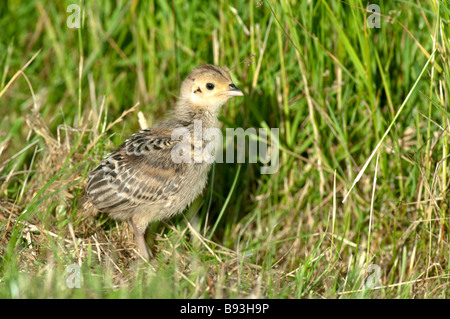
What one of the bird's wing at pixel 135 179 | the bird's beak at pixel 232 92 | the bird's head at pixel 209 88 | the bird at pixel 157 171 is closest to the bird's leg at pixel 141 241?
the bird at pixel 157 171

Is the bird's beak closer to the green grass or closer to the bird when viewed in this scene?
the bird

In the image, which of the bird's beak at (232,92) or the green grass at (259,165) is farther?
the bird's beak at (232,92)

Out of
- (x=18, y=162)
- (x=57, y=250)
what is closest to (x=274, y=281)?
(x=57, y=250)

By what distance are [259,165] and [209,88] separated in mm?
1092

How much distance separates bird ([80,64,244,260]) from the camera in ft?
10.9

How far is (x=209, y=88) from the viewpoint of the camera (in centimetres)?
356

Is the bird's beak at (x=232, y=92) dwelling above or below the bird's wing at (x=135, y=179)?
above

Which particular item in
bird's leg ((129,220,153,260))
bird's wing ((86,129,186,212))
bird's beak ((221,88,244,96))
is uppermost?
bird's beak ((221,88,244,96))

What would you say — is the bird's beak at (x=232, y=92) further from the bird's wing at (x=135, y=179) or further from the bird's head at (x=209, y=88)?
the bird's wing at (x=135, y=179)

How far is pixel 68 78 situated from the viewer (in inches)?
198

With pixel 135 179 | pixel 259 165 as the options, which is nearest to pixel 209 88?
Result: pixel 135 179

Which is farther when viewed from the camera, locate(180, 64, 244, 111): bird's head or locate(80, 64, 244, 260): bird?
locate(180, 64, 244, 111): bird's head

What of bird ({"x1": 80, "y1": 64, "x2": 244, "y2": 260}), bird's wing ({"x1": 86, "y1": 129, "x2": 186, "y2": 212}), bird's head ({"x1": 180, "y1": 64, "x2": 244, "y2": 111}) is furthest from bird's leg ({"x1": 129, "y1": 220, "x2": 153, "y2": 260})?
bird's head ({"x1": 180, "y1": 64, "x2": 244, "y2": 111})

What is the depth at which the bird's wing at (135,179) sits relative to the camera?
3.32 m
